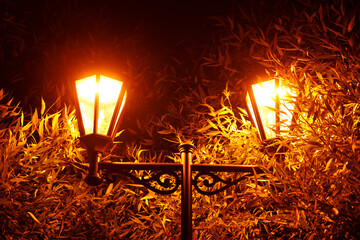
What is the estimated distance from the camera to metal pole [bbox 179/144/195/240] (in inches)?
123

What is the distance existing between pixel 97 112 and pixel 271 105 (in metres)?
1.53

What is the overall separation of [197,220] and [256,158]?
3.73ft

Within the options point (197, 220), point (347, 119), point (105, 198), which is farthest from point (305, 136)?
point (105, 198)

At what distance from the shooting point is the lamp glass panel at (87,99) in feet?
10.8

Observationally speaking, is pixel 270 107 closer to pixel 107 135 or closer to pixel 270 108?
pixel 270 108

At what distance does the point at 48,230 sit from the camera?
15.3ft

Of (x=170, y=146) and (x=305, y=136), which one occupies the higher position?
(x=170, y=146)

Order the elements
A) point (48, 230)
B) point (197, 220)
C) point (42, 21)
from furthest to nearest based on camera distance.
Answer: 1. point (42, 21)
2. point (197, 220)
3. point (48, 230)

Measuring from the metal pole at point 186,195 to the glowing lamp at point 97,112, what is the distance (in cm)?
65

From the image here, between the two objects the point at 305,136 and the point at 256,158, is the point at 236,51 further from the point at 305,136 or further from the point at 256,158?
the point at 305,136

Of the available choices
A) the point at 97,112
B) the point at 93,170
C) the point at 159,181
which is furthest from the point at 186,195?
the point at 97,112

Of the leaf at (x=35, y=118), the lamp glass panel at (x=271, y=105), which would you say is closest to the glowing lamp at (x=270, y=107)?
the lamp glass panel at (x=271, y=105)

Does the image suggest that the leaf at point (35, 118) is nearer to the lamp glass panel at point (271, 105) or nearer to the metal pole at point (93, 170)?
the metal pole at point (93, 170)

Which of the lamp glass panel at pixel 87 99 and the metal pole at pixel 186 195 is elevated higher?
the lamp glass panel at pixel 87 99
